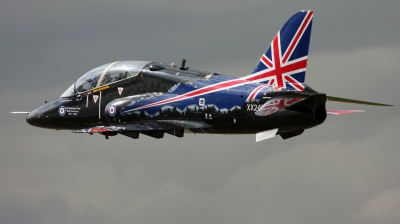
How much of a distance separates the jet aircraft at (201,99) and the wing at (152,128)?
5cm

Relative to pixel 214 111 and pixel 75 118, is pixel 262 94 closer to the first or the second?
pixel 214 111

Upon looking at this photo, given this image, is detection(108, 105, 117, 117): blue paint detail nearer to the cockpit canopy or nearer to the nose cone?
the cockpit canopy

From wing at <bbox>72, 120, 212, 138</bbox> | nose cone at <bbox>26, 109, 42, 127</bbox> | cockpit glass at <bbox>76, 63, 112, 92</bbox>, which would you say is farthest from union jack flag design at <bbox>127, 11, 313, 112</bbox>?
nose cone at <bbox>26, 109, 42, 127</bbox>

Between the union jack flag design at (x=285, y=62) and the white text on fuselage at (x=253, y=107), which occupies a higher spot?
the union jack flag design at (x=285, y=62)

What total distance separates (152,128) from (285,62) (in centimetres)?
680

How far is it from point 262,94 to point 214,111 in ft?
8.45

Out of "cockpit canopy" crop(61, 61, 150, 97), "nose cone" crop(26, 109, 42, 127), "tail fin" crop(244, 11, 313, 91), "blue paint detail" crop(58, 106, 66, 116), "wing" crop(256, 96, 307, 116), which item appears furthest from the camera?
"nose cone" crop(26, 109, 42, 127)

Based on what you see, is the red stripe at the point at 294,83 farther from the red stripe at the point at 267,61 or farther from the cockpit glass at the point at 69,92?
the cockpit glass at the point at 69,92

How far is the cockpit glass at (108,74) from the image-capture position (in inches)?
3233

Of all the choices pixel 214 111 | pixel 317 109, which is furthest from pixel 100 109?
pixel 317 109

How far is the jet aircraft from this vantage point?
76.2 m

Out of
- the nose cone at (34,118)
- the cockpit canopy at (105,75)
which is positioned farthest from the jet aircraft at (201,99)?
the nose cone at (34,118)

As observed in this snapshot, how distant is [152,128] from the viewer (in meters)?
79.2

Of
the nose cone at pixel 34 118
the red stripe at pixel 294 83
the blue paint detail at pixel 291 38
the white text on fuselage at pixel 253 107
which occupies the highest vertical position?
the blue paint detail at pixel 291 38
